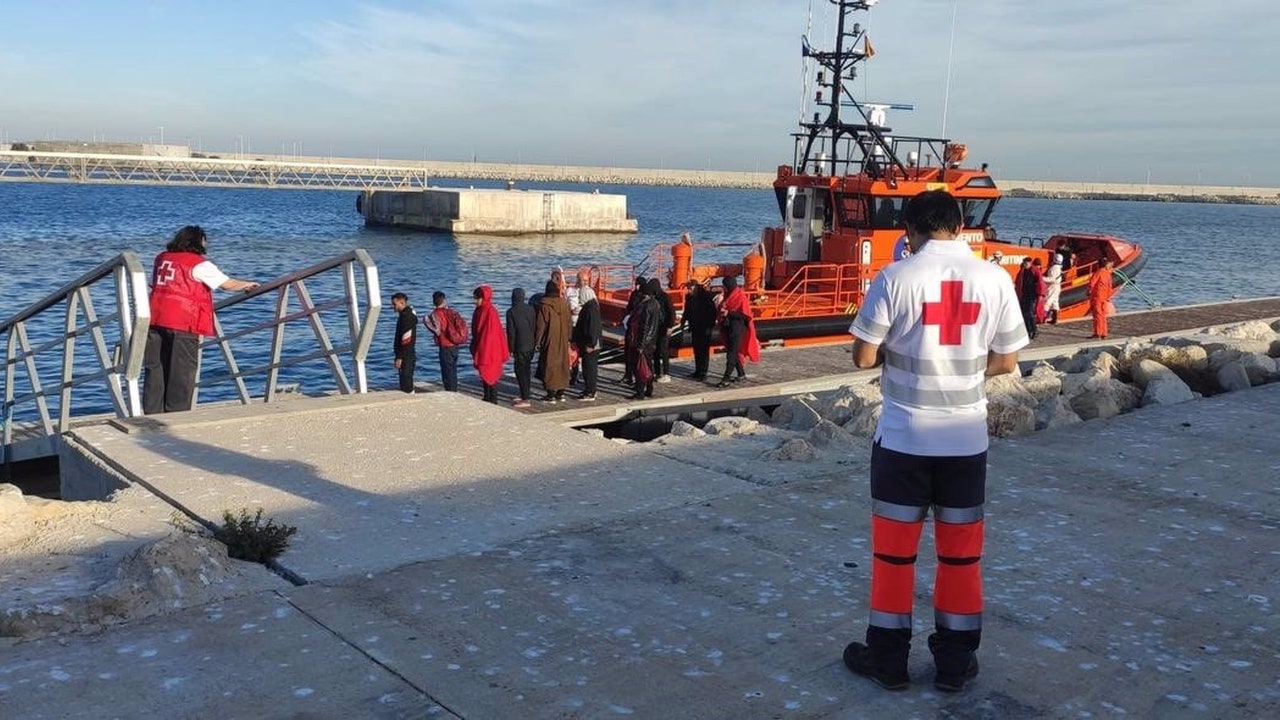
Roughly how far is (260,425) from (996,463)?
4.37 meters

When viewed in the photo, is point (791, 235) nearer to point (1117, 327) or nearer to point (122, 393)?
point (1117, 327)

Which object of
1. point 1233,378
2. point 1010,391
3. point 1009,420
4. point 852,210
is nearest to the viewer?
point 1009,420

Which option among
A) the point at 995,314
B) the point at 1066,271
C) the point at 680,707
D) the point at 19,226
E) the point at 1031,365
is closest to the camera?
the point at 680,707

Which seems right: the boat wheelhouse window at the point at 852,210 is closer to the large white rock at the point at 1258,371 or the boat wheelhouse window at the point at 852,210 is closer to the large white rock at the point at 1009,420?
the large white rock at the point at 1258,371

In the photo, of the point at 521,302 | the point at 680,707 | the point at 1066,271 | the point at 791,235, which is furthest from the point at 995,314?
the point at 1066,271

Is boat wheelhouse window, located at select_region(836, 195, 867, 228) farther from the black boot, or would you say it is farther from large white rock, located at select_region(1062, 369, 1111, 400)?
the black boot

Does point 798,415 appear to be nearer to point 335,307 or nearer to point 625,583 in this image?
point 335,307

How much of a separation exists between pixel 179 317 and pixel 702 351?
6.79 meters

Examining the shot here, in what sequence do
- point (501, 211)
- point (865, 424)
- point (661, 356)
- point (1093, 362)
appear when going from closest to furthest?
1. point (865, 424)
2. point (1093, 362)
3. point (661, 356)
4. point (501, 211)

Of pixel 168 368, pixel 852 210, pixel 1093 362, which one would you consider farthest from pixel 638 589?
pixel 852 210

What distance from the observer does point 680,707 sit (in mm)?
3035

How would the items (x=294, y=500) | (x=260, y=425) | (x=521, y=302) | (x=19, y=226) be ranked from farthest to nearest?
(x=19, y=226)
(x=521, y=302)
(x=260, y=425)
(x=294, y=500)

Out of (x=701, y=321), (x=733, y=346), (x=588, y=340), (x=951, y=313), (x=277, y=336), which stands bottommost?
(x=733, y=346)

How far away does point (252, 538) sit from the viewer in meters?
4.16
